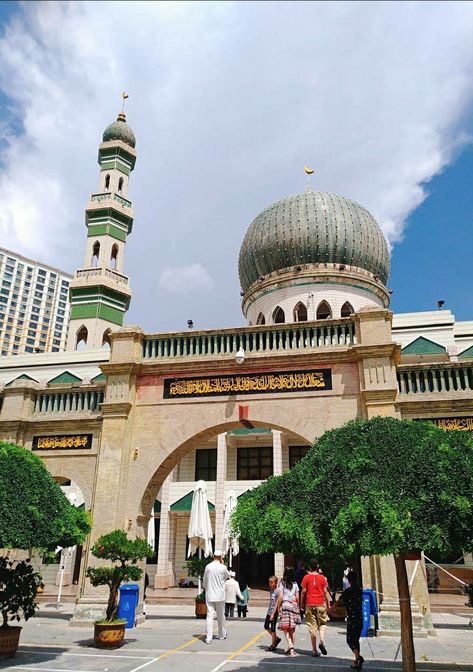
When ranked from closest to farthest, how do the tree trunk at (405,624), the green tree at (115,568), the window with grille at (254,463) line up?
the tree trunk at (405,624)
the green tree at (115,568)
the window with grille at (254,463)

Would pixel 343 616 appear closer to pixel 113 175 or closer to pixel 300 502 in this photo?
pixel 300 502

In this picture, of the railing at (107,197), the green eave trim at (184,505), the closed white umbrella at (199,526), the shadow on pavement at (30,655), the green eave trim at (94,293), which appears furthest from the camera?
the railing at (107,197)

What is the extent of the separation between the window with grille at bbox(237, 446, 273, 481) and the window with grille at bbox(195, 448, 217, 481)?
1.19 m

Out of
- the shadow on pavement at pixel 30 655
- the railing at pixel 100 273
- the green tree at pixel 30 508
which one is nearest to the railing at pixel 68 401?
the green tree at pixel 30 508

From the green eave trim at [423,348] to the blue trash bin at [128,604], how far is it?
50.0ft

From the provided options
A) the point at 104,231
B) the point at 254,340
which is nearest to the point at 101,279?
the point at 104,231

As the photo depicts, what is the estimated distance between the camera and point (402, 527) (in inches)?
237

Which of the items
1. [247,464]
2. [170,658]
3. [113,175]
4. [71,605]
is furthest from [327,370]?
[113,175]

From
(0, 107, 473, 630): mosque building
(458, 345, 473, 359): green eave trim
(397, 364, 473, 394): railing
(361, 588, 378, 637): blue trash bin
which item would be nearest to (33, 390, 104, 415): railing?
(0, 107, 473, 630): mosque building

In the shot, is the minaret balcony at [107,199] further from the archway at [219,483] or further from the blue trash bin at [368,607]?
the blue trash bin at [368,607]

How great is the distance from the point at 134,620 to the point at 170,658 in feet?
11.9

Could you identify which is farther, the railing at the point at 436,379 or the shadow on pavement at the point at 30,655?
the railing at the point at 436,379

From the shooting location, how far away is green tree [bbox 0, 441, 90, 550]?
8.14 metres

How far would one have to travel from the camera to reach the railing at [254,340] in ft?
44.8
